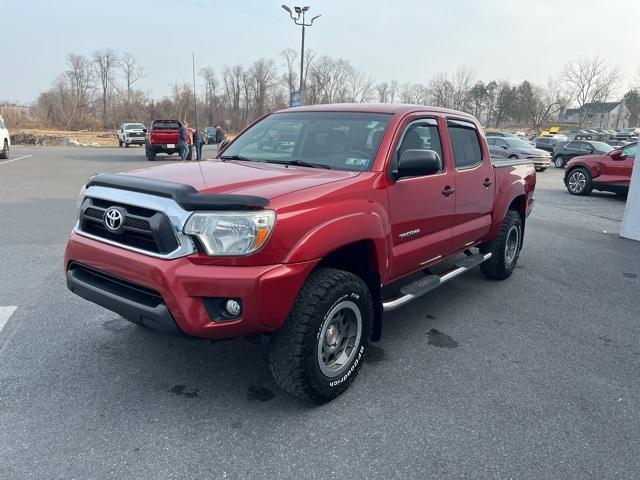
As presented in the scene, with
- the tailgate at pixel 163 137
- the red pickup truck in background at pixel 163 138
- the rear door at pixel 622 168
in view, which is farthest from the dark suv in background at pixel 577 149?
the tailgate at pixel 163 137

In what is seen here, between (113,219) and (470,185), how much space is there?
3.17m

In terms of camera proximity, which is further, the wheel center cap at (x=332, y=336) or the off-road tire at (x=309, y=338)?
the wheel center cap at (x=332, y=336)

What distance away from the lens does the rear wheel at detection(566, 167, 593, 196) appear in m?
14.6

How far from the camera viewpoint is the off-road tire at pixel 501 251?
5605 mm

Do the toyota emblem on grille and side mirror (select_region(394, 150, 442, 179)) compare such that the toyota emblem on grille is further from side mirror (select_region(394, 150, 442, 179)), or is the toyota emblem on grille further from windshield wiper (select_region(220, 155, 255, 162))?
side mirror (select_region(394, 150, 442, 179))

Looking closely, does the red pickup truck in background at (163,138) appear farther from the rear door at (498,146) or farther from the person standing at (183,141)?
the rear door at (498,146)

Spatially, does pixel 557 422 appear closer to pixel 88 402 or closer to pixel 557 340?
pixel 557 340

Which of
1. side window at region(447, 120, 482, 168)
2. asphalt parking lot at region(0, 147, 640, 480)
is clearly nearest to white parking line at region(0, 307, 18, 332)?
asphalt parking lot at region(0, 147, 640, 480)

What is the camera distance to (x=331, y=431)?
114 inches

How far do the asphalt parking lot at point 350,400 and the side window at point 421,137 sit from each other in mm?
1558

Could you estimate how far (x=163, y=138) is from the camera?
73.2 feet

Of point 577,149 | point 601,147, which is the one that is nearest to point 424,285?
point 601,147

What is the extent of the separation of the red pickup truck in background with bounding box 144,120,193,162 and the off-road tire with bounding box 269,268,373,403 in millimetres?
20408

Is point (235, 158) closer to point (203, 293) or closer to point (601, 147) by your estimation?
point (203, 293)
